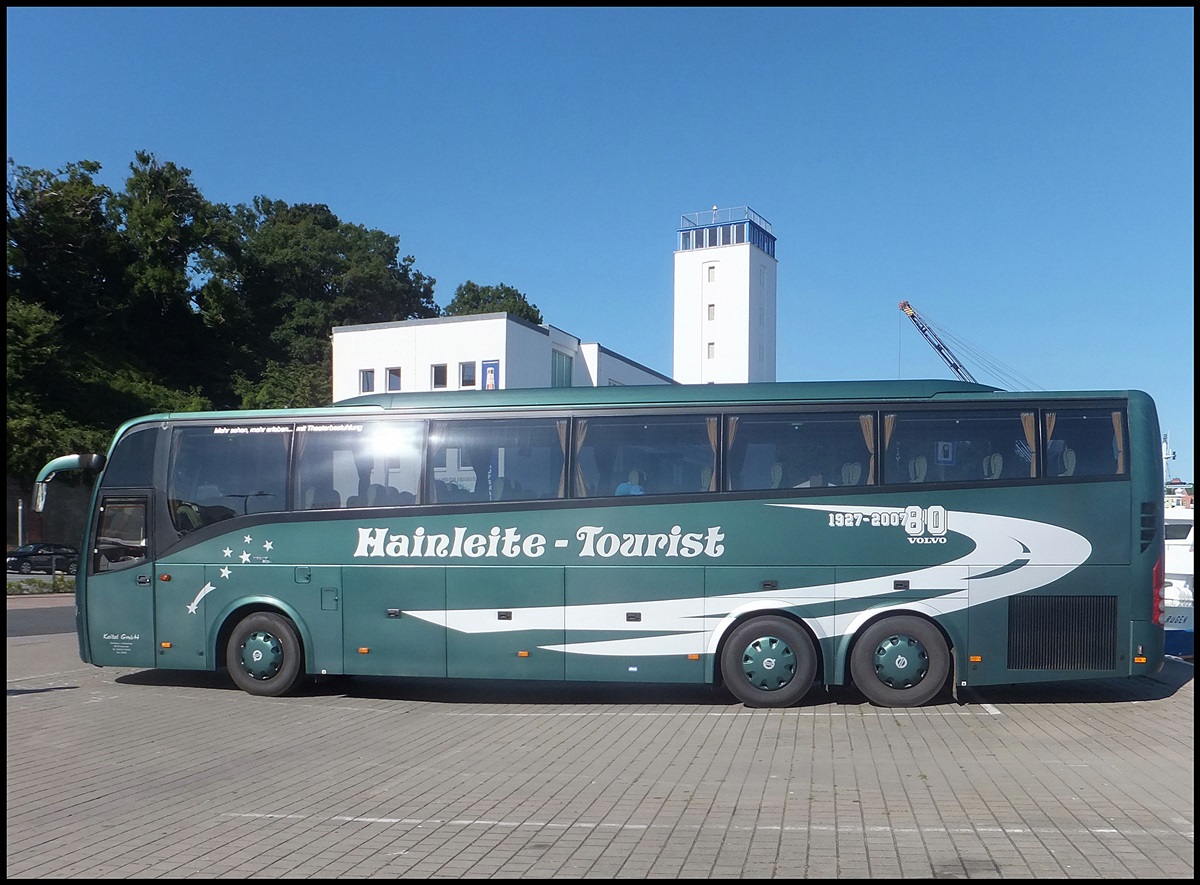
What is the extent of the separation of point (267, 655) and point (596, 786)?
19.9ft

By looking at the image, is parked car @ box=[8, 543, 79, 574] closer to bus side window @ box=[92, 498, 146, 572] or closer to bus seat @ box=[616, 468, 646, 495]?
bus side window @ box=[92, 498, 146, 572]

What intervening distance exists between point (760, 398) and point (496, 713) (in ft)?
15.0

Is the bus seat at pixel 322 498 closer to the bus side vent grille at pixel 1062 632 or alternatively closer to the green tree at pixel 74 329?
the bus side vent grille at pixel 1062 632

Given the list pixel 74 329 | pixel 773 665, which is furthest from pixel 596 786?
pixel 74 329

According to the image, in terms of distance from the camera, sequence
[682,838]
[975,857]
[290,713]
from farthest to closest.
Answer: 1. [290,713]
2. [682,838]
3. [975,857]

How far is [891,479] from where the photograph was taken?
11148mm

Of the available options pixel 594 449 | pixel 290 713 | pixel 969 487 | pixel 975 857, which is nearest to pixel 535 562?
pixel 594 449

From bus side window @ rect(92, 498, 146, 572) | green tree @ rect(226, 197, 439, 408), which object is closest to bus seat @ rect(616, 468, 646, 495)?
bus side window @ rect(92, 498, 146, 572)

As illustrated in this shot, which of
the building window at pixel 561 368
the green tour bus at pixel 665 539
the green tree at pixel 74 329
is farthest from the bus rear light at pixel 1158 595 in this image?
the green tree at pixel 74 329

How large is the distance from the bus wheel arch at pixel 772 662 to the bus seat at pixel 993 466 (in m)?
2.60

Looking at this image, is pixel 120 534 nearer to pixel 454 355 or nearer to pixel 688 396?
pixel 688 396

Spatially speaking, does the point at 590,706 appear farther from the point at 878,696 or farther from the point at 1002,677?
the point at 1002,677

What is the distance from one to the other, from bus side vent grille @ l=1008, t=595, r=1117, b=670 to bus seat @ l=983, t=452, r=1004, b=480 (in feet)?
4.40

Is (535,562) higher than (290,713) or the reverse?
higher
